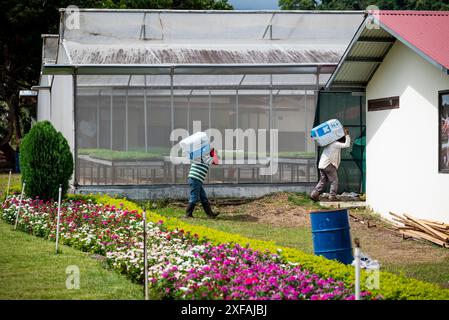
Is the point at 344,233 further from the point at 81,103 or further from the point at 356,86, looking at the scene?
the point at 81,103

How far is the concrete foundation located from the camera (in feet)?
62.5

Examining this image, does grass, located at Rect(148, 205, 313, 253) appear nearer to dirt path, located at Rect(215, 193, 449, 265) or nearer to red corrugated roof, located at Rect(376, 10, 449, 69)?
dirt path, located at Rect(215, 193, 449, 265)

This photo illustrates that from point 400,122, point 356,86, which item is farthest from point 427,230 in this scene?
point 356,86

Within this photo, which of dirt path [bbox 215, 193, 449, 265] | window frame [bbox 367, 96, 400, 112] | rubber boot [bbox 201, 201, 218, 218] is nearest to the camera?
dirt path [bbox 215, 193, 449, 265]

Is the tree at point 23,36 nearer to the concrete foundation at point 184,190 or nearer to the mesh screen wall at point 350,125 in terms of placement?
the concrete foundation at point 184,190

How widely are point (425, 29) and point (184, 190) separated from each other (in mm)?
6724

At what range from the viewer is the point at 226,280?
8.76m

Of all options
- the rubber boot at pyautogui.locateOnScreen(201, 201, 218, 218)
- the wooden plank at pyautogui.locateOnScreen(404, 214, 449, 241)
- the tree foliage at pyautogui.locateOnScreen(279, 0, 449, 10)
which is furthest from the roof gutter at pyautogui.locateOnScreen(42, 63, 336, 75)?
the tree foliage at pyautogui.locateOnScreen(279, 0, 449, 10)

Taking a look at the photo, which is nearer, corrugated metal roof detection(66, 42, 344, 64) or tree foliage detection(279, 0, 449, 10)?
corrugated metal roof detection(66, 42, 344, 64)

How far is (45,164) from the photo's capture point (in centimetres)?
1700

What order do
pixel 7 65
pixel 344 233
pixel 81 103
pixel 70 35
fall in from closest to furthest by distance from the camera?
pixel 344 233 < pixel 81 103 < pixel 70 35 < pixel 7 65

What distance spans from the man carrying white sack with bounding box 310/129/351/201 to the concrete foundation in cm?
120

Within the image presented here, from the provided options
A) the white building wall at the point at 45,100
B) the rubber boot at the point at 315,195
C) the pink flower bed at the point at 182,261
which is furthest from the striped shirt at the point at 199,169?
the white building wall at the point at 45,100
